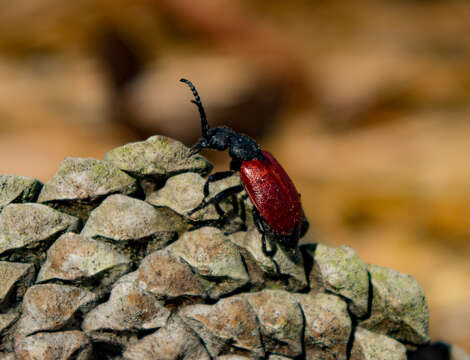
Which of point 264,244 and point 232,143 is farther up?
point 232,143

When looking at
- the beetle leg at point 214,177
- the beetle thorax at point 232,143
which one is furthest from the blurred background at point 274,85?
the beetle leg at point 214,177

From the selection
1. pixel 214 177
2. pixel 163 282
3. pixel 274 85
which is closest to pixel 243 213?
pixel 214 177

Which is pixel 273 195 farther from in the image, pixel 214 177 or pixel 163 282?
pixel 163 282

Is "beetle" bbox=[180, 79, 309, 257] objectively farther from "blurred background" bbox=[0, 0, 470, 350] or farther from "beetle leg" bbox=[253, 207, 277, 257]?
"blurred background" bbox=[0, 0, 470, 350]

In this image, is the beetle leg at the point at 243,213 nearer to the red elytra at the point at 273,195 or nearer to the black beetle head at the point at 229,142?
the red elytra at the point at 273,195

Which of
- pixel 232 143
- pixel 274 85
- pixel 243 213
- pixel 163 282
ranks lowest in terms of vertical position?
pixel 163 282
